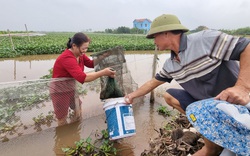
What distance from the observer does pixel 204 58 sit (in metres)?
1.85

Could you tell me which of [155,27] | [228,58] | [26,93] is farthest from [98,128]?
[228,58]

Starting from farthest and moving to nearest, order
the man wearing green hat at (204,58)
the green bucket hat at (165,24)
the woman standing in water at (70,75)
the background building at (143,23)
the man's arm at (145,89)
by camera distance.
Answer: the background building at (143,23) < the woman standing in water at (70,75) < the man's arm at (145,89) < the green bucket hat at (165,24) < the man wearing green hat at (204,58)

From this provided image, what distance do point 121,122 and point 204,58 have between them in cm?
118

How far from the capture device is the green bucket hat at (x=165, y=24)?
1904 millimetres

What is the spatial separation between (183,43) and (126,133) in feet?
3.99

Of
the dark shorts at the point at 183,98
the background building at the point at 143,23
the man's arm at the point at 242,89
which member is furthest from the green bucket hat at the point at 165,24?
the background building at the point at 143,23

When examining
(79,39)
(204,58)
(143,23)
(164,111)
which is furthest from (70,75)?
(143,23)

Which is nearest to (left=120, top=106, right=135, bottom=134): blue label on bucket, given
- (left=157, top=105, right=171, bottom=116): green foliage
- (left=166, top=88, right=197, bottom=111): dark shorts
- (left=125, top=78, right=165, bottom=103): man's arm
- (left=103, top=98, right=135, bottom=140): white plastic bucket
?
(left=103, top=98, right=135, bottom=140): white plastic bucket

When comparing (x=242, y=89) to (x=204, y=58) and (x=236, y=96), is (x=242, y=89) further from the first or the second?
(x=204, y=58)

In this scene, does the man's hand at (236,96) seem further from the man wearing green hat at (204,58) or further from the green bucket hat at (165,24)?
the green bucket hat at (165,24)

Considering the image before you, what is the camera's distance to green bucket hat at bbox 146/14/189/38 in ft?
6.25

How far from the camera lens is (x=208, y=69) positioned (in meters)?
1.88

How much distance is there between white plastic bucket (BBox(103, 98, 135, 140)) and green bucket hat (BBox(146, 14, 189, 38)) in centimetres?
95

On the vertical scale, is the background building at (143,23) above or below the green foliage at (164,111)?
above
